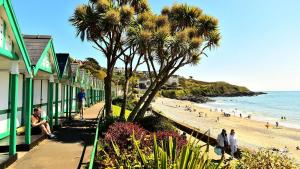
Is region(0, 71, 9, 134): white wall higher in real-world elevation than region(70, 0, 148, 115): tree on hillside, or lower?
lower

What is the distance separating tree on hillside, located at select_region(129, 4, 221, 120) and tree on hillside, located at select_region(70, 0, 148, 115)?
134cm

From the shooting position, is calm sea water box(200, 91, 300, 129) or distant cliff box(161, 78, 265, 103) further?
distant cliff box(161, 78, 265, 103)

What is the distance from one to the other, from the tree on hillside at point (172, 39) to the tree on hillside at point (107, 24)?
1.34 metres

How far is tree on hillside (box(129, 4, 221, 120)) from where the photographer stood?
18141mm

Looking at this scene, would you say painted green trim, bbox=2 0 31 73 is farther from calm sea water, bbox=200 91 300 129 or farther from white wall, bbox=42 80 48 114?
calm sea water, bbox=200 91 300 129

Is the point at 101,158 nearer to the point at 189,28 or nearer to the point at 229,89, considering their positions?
the point at 189,28

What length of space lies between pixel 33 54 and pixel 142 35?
7707 mm

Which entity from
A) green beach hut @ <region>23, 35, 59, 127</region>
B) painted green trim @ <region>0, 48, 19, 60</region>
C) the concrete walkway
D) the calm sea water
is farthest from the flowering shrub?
the calm sea water

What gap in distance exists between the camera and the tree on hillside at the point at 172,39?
59.5ft

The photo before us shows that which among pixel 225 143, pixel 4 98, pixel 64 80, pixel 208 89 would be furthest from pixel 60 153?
pixel 208 89

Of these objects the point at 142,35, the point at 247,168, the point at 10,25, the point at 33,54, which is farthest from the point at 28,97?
the point at 142,35

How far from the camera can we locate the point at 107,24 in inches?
747

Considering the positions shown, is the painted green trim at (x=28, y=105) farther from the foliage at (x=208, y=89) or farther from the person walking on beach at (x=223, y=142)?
the foliage at (x=208, y=89)

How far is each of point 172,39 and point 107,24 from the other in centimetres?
370
